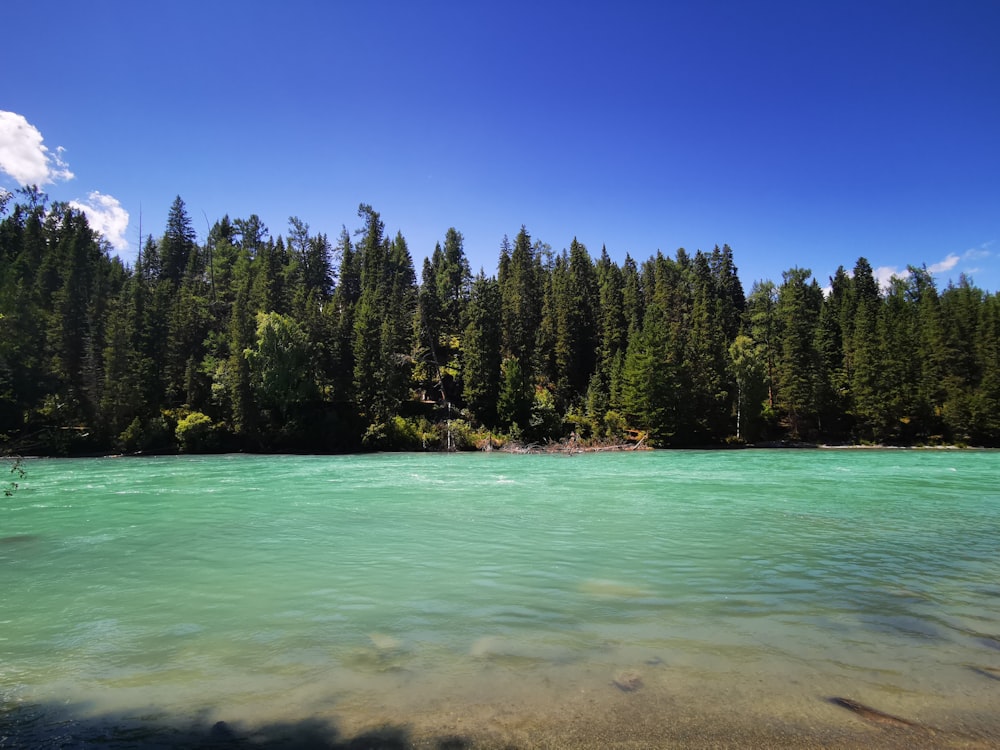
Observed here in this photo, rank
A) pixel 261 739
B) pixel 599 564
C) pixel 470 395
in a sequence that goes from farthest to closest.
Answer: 1. pixel 470 395
2. pixel 599 564
3. pixel 261 739

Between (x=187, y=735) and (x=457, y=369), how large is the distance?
63947mm

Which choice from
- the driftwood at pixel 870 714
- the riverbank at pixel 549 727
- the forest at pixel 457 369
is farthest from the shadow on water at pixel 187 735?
the forest at pixel 457 369

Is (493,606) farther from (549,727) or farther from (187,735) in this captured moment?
(187,735)

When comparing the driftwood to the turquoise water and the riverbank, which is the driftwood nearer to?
the riverbank

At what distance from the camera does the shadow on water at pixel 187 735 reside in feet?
16.3

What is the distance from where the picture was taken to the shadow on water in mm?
4977

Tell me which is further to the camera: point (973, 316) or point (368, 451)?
point (973, 316)

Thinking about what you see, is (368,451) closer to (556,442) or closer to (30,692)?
(556,442)

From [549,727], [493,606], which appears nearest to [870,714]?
[549,727]

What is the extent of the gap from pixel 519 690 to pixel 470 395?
5720 cm

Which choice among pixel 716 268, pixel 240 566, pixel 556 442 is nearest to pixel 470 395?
pixel 556 442

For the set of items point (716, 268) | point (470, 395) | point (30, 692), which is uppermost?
point (716, 268)

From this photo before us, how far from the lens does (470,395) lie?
63.1 m

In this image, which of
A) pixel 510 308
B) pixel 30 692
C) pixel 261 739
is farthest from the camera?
pixel 510 308
